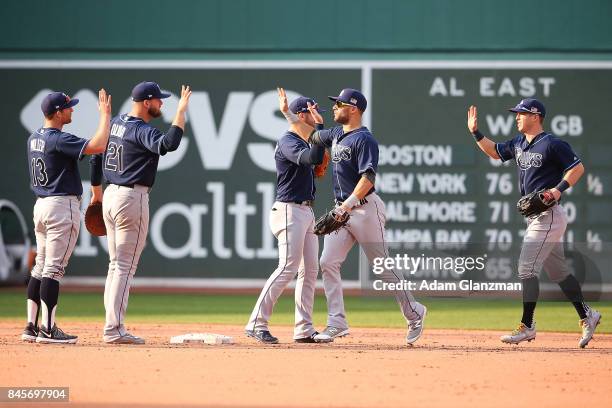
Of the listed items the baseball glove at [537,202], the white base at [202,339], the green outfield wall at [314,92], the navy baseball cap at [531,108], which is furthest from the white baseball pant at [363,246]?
the green outfield wall at [314,92]

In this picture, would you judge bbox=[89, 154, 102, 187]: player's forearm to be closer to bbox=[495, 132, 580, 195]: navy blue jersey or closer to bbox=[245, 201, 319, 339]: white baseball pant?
bbox=[245, 201, 319, 339]: white baseball pant

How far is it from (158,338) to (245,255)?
7059 millimetres

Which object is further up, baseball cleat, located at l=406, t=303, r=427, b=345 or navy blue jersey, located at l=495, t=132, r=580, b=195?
navy blue jersey, located at l=495, t=132, r=580, b=195

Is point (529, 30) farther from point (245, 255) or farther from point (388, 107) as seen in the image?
point (245, 255)

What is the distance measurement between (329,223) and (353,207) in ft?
1.14

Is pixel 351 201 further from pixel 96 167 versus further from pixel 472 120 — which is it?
pixel 96 167

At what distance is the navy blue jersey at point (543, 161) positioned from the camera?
9.59 m

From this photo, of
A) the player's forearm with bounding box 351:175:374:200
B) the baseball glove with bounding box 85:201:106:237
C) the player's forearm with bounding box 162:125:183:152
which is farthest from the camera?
the baseball glove with bounding box 85:201:106:237

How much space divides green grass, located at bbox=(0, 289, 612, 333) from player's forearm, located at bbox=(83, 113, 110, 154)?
12.9 ft

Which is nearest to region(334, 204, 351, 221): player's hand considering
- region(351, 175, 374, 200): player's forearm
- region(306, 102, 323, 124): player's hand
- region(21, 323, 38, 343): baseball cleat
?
region(351, 175, 374, 200): player's forearm

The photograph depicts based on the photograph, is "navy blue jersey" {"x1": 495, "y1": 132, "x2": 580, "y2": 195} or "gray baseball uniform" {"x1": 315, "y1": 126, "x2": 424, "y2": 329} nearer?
"gray baseball uniform" {"x1": 315, "y1": 126, "x2": 424, "y2": 329}

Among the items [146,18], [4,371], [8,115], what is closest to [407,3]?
[146,18]

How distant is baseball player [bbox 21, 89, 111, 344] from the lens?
9289mm

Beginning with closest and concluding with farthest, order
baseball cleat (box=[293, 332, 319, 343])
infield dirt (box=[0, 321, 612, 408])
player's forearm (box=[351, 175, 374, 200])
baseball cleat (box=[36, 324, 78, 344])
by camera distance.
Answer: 1. infield dirt (box=[0, 321, 612, 408])
2. player's forearm (box=[351, 175, 374, 200])
3. baseball cleat (box=[36, 324, 78, 344])
4. baseball cleat (box=[293, 332, 319, 343])
